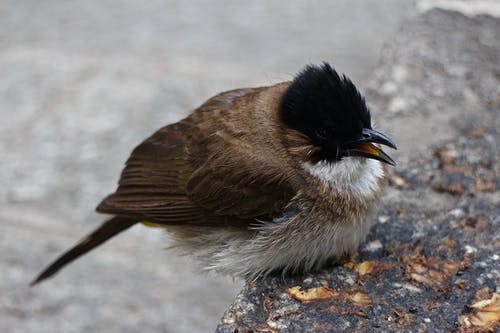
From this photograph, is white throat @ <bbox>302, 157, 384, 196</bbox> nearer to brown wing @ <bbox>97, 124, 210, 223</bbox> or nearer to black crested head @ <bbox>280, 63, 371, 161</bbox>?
black crested head @ <bbox>280, 63, 371, 161</bbox>

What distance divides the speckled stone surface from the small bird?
0.13 meters

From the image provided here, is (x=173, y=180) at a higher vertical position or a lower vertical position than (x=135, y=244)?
higher

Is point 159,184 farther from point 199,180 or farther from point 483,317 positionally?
point 483,317

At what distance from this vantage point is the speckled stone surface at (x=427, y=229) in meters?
2.40

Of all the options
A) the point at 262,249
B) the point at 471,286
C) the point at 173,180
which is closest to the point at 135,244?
the point at 173,180

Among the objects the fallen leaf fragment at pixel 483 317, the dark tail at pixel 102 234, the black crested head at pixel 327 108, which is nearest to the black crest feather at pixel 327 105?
the black crested head at pixel 327 108

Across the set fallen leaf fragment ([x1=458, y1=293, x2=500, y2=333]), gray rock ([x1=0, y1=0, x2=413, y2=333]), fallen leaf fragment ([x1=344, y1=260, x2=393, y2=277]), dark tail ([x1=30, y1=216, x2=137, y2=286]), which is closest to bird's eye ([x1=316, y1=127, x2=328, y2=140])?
fallen leaf fragment ([x1=344, y1=260, x2=393, y2=277])

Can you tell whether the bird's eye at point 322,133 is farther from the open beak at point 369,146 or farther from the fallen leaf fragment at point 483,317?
the fallen leaf fragment at point 483,317

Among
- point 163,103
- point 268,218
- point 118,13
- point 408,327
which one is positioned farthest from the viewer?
point 118,13

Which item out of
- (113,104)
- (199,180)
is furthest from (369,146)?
(113,104)

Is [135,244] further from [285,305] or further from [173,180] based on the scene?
[285,305]

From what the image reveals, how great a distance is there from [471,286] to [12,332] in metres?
2.68

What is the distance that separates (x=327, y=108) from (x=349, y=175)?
28 cm

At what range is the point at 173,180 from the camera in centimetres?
298
